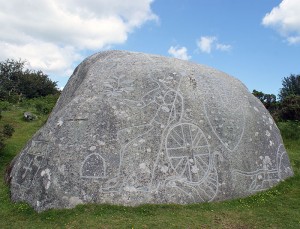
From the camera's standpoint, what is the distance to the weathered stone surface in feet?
30.9

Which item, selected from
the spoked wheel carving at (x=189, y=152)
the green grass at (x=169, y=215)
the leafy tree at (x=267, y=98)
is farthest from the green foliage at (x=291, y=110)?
the spoked wheel carving at (x=189, y=152)

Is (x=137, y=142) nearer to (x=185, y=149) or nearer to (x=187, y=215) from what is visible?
(x=185, y=149)

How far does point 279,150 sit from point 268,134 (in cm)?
63

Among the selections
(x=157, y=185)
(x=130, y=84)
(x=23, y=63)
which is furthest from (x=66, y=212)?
(x=23, y=63)

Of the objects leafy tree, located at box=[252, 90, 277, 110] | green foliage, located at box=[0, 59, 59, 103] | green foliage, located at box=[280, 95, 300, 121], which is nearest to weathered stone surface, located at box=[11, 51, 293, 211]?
green foliage, located at box=[280, 95, 300, 121]

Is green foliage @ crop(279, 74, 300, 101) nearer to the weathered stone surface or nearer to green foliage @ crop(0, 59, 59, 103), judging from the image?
green foliage @ crop(0, 59, 59, 103)

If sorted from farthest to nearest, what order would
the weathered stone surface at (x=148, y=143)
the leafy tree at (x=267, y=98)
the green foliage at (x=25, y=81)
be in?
the green foliage at (x=25, y=81)
the leafy tree at (x=267, y=98)
the weathered stone surface at (x=148, y=143)

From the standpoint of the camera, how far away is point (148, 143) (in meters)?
10.0

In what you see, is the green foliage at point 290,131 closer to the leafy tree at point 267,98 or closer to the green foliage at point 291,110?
the green foliage at point 291,110

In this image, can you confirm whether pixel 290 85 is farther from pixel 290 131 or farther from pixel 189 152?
pixel 189 152

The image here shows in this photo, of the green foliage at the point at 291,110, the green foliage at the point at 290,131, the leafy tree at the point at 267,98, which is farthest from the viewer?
the leafy tree at the point at 267,98

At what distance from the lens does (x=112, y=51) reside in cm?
1264

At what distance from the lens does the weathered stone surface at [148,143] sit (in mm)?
9422

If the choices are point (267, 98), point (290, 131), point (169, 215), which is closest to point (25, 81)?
point (267, 98)
